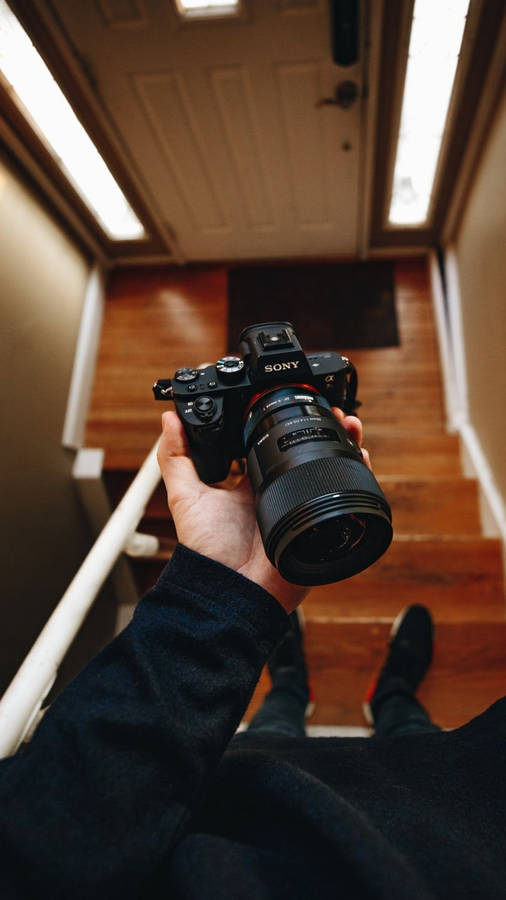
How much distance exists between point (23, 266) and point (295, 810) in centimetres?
177

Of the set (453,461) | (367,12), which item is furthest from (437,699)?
(367,12)

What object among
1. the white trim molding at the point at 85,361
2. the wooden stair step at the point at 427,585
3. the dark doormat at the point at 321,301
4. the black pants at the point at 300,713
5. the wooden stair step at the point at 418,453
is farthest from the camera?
the dark doormat at the point at 321,301

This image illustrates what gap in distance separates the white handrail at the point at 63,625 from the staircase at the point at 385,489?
3 cm

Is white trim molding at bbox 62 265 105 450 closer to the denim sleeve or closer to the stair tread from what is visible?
the stair tread

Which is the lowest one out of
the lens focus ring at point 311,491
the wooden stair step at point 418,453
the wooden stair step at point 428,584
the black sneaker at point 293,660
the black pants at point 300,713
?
the wooden stair step at point 418,453

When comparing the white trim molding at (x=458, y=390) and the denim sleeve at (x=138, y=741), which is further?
the white trim molding at (x=458, y=390)

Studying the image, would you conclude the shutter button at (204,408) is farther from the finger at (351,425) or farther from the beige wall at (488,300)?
the beige wall at (488,300)

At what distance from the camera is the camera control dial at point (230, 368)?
653 millimetres

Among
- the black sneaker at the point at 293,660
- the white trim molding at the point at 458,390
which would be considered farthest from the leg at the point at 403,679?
the white trim molding at the point at 458,390

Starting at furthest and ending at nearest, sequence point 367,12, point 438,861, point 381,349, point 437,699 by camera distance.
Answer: point 381,349
point 367,12
point 437,699
point 438,861

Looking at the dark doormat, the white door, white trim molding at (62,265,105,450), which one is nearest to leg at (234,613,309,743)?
white trim molding at (62,265,105,450)

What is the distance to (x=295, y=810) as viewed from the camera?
392 mm

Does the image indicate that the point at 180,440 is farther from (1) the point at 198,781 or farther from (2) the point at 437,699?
(2) the point at 437,699

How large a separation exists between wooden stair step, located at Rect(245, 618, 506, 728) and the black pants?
0.02 m
